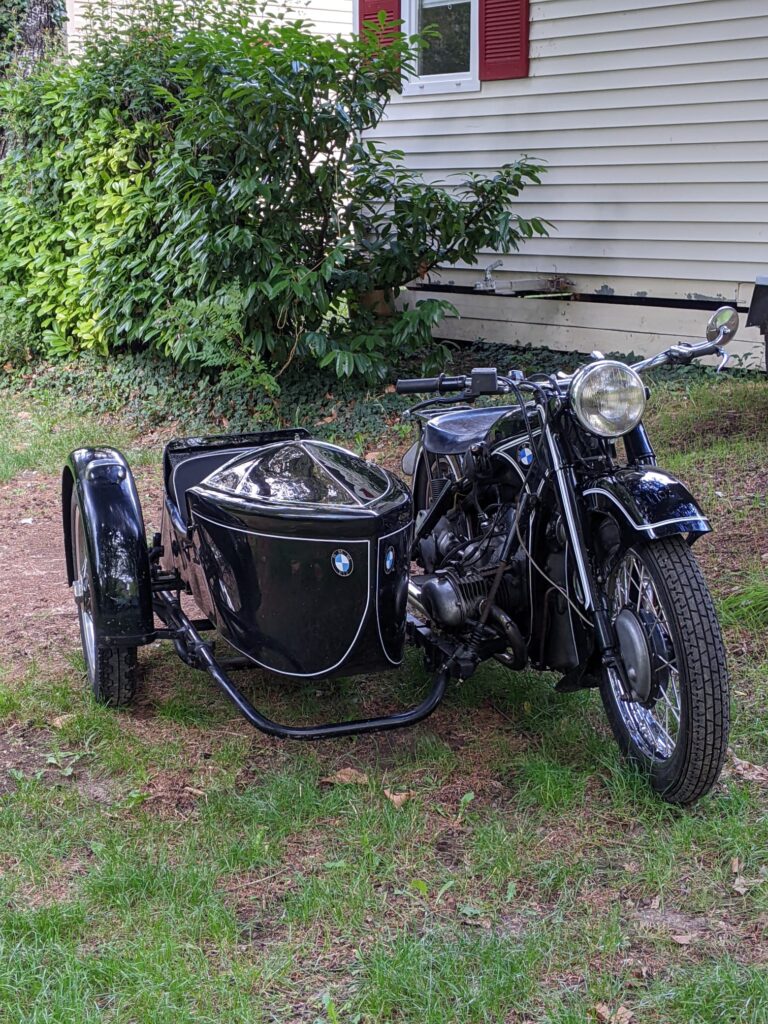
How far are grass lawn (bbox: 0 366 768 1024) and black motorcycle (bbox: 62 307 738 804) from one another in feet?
0.83

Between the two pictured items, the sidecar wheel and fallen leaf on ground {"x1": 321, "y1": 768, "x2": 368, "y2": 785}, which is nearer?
fallen leaf on ground {"x1": 321, "y1": 768, "x2": 368, "y2": 785}

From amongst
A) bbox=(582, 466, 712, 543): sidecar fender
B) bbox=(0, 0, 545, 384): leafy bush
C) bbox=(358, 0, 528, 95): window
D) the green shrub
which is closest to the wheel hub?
bbox=(582, 466, 712, 543): sidecar fender

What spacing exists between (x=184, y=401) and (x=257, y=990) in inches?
272

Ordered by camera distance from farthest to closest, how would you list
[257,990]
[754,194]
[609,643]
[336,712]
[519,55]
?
1. [519,55]
2. [754,194]
3. [336,712]
4. [609,643]
5. [257,990]

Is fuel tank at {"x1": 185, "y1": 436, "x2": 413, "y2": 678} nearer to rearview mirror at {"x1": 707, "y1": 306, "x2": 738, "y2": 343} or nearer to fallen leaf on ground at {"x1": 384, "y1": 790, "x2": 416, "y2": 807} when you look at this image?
fallen leaf on ground at {"x1": 384, "y1": 790, "x2": 416, "y2": 807}

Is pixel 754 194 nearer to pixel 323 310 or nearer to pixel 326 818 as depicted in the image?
pixel 323 310

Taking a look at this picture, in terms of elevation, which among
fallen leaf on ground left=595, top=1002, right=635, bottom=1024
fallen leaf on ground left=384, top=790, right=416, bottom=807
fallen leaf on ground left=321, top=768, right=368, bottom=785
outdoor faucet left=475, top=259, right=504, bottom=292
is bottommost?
fallen leaf on ground left=321, top=768, right=368, bottom=785

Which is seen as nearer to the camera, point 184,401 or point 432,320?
point 432,320

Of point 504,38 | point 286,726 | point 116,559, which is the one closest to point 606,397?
point 286,726

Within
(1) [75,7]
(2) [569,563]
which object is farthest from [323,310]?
(1) [75,7]

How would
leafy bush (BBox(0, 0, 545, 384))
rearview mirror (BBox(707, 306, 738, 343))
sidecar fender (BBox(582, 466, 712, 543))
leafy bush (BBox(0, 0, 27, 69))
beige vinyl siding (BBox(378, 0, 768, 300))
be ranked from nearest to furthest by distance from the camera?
1. sidecar fender (BBox(582, 466, 712, 543))
2. rearview mirror (BBox(707, 306, 738, 343))
3. leafy bush (BBox(0, 0, 545, 384))
4. beige vinyl siding (BBox(378, 0, 768, 300))
5. leafy bush (BBox(0, 0, 27, 69))

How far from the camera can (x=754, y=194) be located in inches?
296

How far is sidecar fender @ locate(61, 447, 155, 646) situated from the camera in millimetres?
3666

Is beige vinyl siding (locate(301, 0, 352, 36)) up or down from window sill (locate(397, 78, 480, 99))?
up
